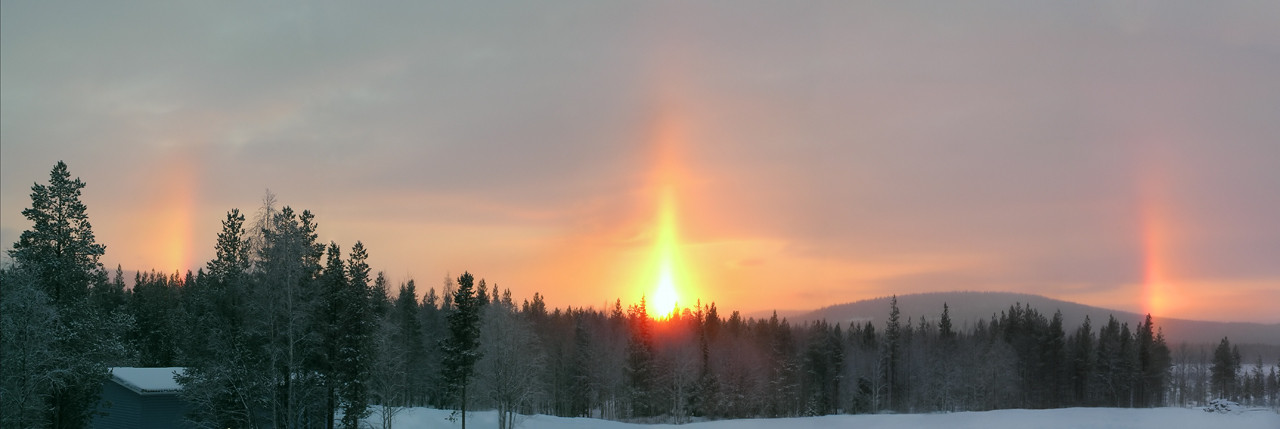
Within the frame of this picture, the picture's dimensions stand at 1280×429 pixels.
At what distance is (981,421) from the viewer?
232ft

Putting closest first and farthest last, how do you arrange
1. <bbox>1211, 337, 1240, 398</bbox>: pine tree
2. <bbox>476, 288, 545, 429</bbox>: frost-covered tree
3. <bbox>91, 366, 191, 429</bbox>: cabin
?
<bbox>91, 366, 191, 429</bbox>: cabin → <bbox>476, 288, 545, 429</bbox>: frost-covered tree → <bbox>1211, 337, 1240, 398</bbox>: pine tree

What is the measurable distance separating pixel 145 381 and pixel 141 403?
1.19 metres

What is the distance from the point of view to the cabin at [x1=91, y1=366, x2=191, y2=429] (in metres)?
40.9

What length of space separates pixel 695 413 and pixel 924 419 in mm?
27088

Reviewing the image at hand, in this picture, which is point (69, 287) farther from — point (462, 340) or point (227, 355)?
point (462, 340)

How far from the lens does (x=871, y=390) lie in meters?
108

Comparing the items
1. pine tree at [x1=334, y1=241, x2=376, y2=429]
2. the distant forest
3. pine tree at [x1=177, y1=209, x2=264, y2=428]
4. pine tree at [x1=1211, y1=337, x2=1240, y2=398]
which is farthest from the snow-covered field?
pine tree at [x1=1211, y1=337, x2=1240, y2=398]

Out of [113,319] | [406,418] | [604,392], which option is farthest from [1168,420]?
[113,319]

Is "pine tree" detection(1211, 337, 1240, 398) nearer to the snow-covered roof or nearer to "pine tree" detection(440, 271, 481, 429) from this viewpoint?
"pine tree" detection(440, 271, 481, 429)

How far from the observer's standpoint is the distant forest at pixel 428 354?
1272 inches

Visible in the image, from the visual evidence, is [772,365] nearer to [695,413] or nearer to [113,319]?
[695,413]

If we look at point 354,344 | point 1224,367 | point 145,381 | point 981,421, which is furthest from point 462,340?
point 1224,367

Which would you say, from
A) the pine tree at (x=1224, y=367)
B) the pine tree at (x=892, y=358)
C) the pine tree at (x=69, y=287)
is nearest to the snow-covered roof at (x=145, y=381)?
the pine tree at (x=69, y=287)

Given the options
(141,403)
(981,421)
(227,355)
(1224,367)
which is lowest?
(1224,367)
